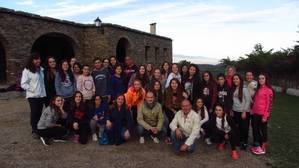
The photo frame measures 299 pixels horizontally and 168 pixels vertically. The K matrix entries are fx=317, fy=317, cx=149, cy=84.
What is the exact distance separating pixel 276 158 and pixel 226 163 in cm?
99

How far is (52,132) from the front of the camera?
5742 mm

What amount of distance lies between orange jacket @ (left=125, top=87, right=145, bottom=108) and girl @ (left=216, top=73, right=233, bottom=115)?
1.47 meters

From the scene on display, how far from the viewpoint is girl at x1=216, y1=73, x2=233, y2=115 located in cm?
576

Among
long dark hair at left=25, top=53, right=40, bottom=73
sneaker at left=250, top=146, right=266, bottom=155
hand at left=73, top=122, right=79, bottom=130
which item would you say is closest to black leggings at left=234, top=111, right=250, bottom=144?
sneaker at left=250, top=146, right=266, bottom=155

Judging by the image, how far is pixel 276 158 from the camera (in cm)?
535

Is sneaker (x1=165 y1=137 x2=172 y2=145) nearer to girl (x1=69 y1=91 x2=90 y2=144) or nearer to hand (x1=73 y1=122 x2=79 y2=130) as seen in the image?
girl (x1=69 y1=91 x2=90 y2=144)

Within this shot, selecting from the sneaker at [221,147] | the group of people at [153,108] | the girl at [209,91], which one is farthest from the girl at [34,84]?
the sneaker at [221,147]

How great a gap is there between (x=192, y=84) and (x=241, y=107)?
1113mm

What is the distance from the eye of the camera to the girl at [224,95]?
576cm

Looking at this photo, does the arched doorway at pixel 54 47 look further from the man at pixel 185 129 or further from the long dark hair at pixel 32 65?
the man at pixel 185 129

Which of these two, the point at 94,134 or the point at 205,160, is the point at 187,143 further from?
the point at 94,134

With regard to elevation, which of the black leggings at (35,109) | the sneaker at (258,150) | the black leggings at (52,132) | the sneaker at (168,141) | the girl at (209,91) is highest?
the girl at (209,91)

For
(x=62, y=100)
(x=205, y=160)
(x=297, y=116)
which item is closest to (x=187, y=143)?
(x=205, y=160)

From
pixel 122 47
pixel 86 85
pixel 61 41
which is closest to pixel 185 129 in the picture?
pixel 86 85
